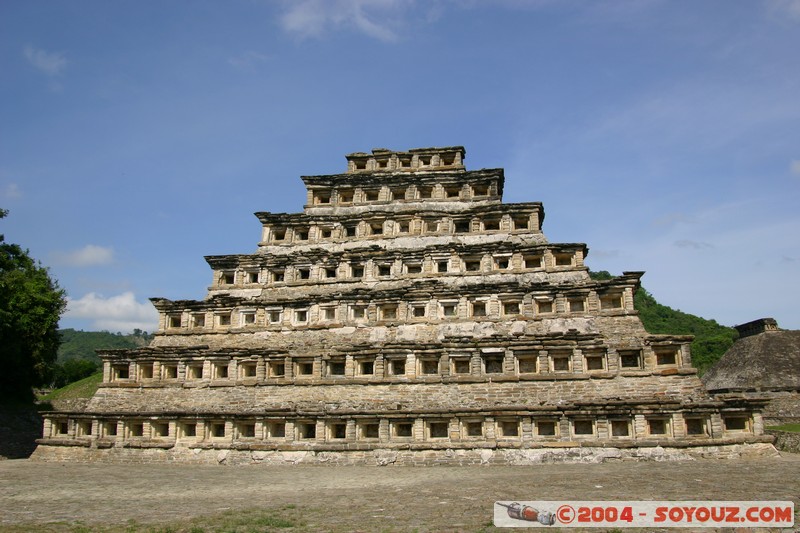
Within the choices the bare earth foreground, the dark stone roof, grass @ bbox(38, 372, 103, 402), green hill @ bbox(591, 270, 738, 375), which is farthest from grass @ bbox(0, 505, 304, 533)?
green hill @ bbox(591, 270, 738, 375)

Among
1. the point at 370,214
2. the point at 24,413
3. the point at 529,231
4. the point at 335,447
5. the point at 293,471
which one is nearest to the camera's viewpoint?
the point at 293,471

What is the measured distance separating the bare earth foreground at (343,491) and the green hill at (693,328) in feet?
151

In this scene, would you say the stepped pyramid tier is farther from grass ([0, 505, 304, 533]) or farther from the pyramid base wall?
grass ([0, 505, 304, 533])

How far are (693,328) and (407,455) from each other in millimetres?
69582

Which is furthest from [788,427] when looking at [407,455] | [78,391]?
[78,391]

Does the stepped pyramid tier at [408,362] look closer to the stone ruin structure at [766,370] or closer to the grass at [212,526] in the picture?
the grass at [212,526]

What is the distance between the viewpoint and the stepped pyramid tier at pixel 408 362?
2397 cm

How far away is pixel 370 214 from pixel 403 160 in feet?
18.7

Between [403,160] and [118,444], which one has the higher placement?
[403,160]

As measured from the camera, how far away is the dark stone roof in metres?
38.6

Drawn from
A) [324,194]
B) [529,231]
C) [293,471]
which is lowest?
[293,471]

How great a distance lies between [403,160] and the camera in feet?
124

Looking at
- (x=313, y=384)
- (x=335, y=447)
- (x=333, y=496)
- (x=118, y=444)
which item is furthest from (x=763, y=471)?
(x=118, y=444)

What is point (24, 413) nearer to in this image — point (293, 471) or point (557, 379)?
point (293, 471)
